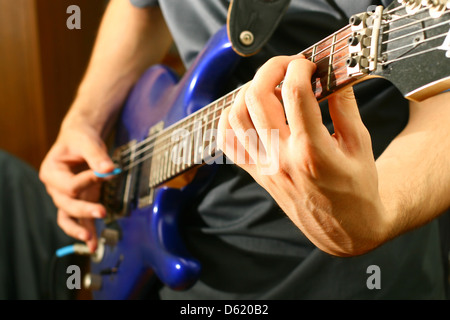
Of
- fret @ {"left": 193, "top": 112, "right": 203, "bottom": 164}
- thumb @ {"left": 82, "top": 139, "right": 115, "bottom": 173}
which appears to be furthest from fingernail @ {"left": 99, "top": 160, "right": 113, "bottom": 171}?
fret @ {"left": 193, "top": 112, "right": 203, "bottom": 164}

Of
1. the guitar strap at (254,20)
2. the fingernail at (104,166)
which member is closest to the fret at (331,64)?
the guitar strap at (254,20)

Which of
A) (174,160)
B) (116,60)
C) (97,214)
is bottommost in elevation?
(97,214)

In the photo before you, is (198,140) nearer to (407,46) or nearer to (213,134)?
(213,134)

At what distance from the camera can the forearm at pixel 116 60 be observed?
86 cm

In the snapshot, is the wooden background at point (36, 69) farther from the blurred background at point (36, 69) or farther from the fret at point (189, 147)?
the fret at point (189, 147)

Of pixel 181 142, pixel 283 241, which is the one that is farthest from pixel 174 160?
pixel 283 241

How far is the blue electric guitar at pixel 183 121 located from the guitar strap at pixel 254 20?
Result: 40 mm

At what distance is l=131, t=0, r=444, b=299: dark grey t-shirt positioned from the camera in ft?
1.53

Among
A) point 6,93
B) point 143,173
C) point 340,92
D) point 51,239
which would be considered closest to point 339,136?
point 340,92

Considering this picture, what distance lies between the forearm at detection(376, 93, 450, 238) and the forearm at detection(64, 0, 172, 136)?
2.04 ft

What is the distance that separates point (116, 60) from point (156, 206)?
390 mm

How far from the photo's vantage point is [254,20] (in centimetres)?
48

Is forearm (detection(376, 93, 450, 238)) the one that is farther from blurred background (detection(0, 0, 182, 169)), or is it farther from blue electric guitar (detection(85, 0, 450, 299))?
blurred background (detection(0, 0, 182, 169))

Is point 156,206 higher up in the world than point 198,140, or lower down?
lower down
